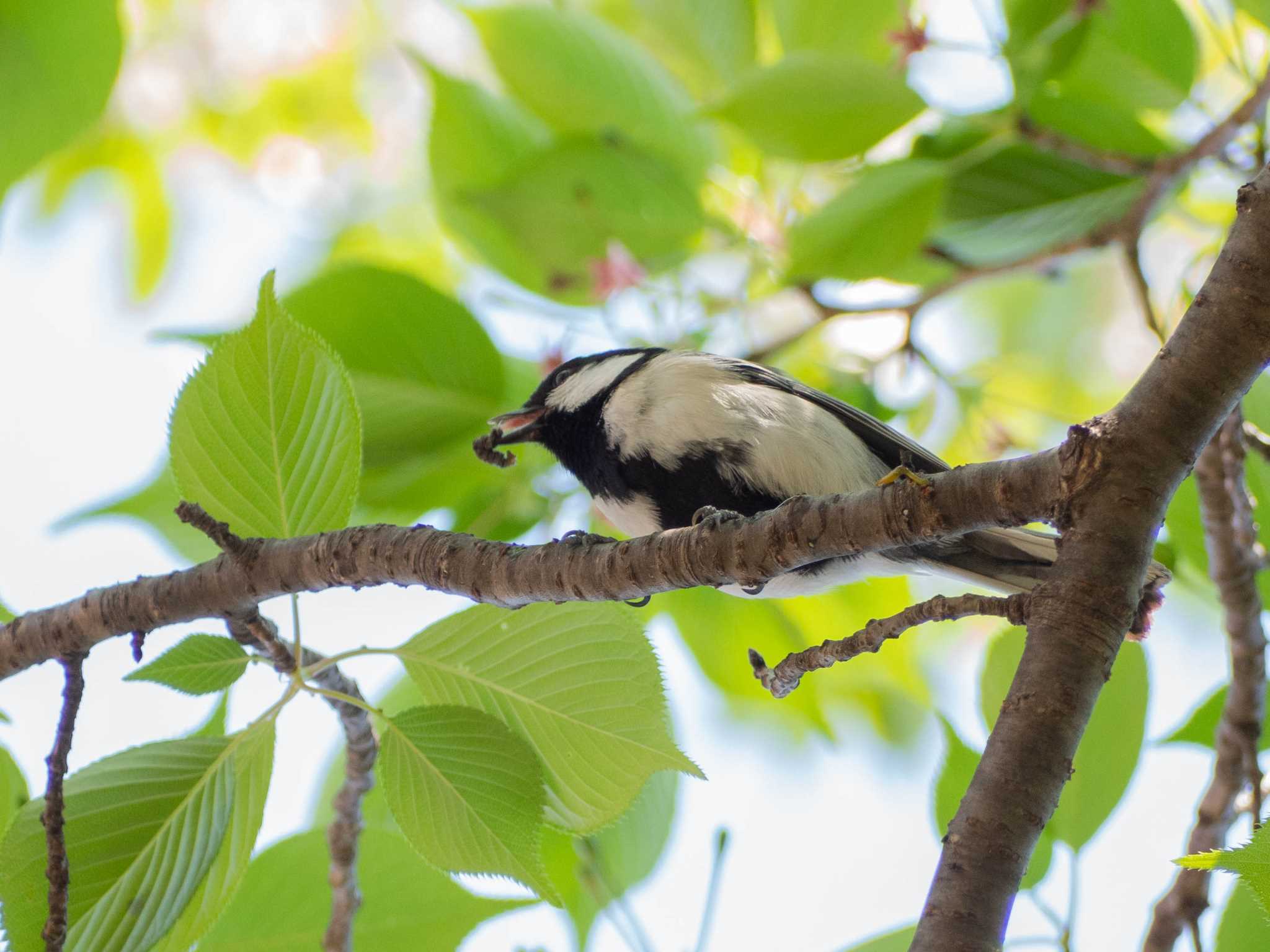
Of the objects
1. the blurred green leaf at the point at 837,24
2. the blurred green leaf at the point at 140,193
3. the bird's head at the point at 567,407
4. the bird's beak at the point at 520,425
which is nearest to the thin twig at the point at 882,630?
the bird's head at the point at 567,407

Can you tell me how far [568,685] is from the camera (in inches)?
43.5

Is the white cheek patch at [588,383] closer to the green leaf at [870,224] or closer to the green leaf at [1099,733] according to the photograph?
the green leaf at [870,224]

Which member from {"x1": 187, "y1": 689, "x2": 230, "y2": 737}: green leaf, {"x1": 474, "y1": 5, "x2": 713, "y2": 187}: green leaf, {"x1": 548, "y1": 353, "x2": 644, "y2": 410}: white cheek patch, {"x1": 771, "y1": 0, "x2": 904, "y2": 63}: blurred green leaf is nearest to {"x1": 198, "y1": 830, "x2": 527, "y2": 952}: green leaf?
{"x1": 187, "y1": 689, "x2": 230, "y2": 737}: green leaf

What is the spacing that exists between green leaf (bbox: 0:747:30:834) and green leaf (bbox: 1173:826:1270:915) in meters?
1.25

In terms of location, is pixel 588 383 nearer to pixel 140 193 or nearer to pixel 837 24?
pixel 837 24

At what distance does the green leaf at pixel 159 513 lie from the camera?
1.66m

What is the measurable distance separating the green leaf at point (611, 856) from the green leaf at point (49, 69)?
1307 mm

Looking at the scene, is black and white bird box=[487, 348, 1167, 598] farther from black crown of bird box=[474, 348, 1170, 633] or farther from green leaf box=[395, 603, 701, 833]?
green leaf box=[395, 603, 701, 833]

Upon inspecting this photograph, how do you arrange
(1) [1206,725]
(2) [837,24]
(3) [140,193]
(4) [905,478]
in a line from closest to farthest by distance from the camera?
1. (4) [905,478]
2. (1) [1206,725]
3. (2) [837,24]
4. (3) [140,193]

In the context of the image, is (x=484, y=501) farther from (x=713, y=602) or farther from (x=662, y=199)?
(x=662, y=199)

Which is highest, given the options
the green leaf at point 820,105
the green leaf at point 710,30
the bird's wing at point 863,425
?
the green leaf at point 710,30

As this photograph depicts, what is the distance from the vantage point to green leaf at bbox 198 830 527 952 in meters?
1.27

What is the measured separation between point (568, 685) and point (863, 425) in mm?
726

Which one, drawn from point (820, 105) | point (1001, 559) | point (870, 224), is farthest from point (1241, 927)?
point (820, 105)
